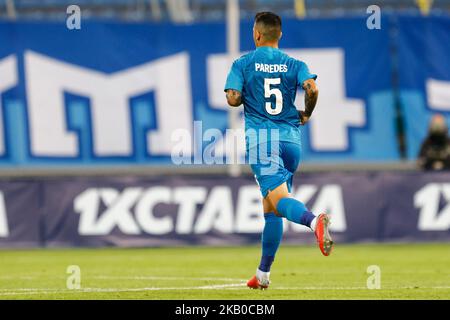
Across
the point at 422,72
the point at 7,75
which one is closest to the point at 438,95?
the point at 422,72

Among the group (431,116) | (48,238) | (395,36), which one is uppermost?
(395,36)

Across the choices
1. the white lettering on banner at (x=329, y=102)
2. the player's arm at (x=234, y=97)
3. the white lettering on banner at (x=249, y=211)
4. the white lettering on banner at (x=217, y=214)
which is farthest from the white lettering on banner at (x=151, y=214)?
the player's arm at (x=234, y=97)

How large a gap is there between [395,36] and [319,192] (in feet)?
13.1

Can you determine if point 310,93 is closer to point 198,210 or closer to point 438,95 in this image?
point 198,210

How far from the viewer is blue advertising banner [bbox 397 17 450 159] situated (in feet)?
65.3

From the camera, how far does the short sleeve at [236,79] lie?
9.82 meters

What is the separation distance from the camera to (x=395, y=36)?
20.1 meters

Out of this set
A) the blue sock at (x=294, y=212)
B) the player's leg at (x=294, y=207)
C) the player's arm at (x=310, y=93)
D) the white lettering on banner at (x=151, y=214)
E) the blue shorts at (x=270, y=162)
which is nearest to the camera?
the player's leg at (x=294, y=207)

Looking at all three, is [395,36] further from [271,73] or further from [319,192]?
[271,73]

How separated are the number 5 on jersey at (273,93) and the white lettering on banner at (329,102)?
390 inches

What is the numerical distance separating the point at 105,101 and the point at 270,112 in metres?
10.5

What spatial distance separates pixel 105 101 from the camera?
66.0ft

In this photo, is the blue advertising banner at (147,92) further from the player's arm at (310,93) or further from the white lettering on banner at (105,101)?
the player's arm at (310,93)
